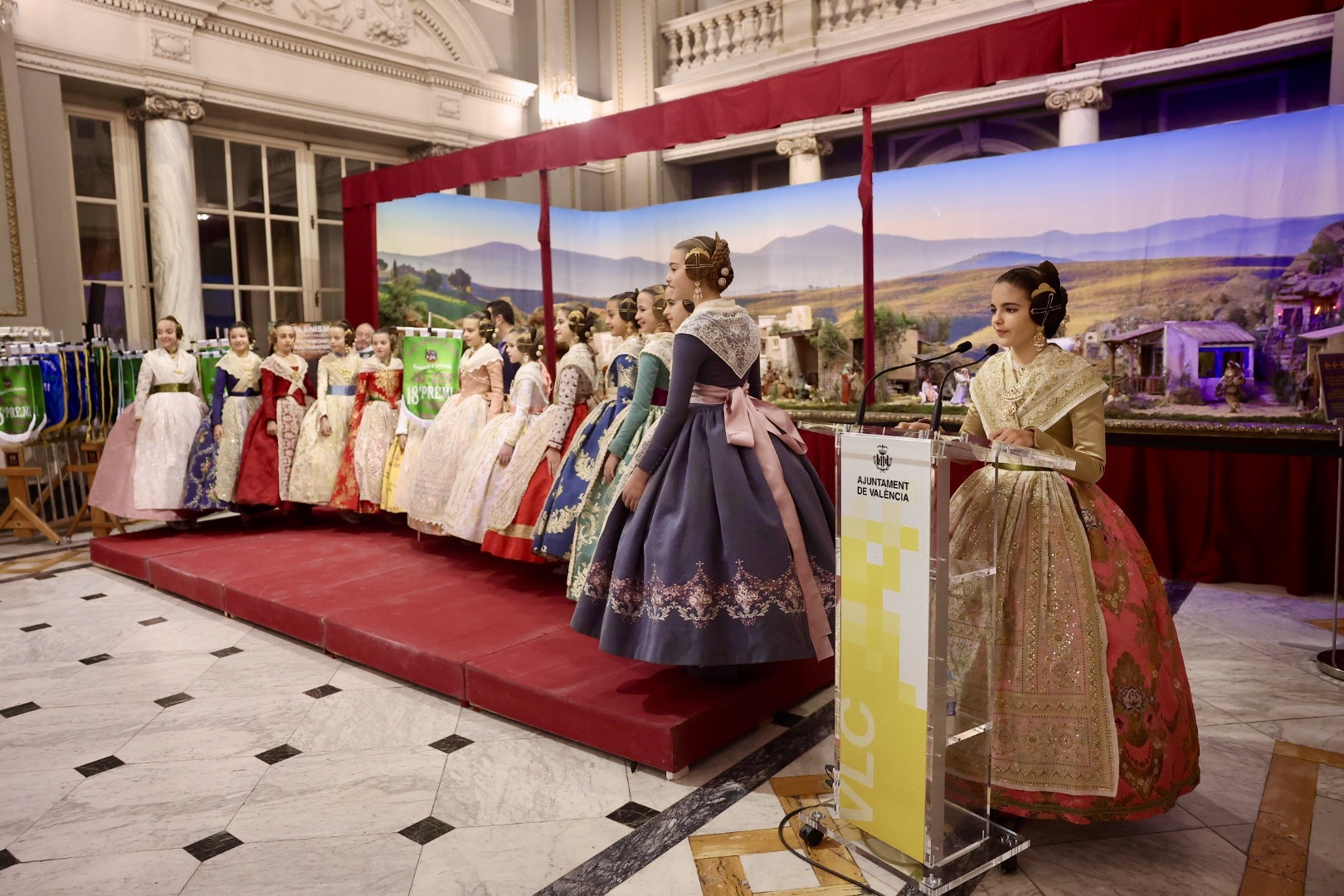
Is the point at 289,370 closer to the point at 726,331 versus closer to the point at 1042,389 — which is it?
the point at 726,331

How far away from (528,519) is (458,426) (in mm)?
978

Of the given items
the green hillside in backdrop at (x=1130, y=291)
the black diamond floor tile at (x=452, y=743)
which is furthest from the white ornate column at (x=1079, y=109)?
the black diamond floor tile at (x=452, y=743)

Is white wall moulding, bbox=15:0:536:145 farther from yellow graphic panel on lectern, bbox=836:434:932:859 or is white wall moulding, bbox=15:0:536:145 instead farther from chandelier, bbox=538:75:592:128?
yellow graphic panel on lectern, bbox=836:434:932:859

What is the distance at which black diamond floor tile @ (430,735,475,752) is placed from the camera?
3000mm

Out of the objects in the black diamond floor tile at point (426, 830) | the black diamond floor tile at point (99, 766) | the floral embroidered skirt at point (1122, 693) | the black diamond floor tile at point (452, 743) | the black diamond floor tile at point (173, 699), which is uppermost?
the floral embroidered skirt at point (1122, 693)

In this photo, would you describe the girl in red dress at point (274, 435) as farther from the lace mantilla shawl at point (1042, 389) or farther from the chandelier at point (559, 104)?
the lace mantilla shawl at point (1042, 389)

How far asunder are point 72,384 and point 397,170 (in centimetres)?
275

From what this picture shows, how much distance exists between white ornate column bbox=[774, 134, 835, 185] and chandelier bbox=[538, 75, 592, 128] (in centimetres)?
228

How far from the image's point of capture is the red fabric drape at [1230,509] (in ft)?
14.6

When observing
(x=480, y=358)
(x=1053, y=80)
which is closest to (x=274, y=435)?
(x=480, y=358)

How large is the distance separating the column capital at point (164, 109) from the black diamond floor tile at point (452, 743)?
20.1 feet

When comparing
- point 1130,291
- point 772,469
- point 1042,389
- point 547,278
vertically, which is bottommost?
point 772,469

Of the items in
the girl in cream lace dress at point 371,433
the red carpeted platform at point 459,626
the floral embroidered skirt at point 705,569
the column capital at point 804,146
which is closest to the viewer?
the floral embroidered skirt at point 705,569

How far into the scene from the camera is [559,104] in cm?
955
